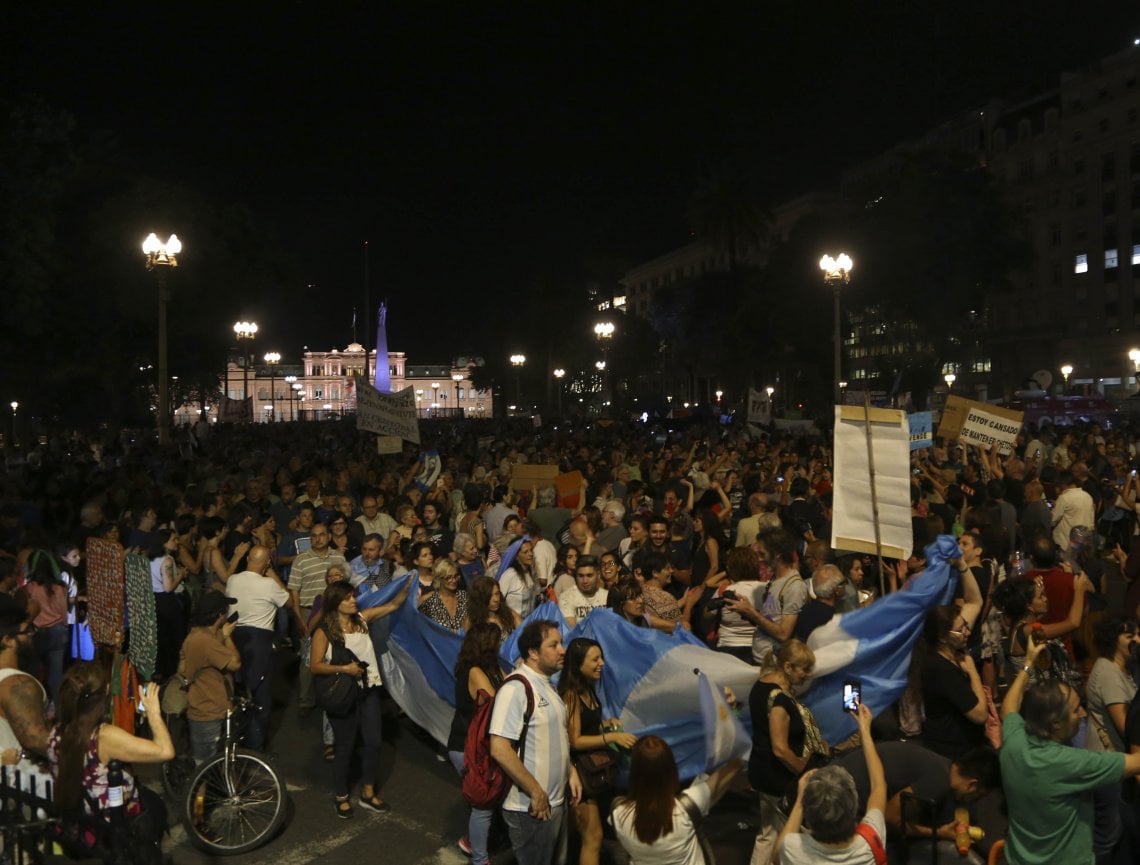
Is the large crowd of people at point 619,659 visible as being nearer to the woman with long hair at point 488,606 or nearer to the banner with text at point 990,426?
the woman with long hair at point 488,606

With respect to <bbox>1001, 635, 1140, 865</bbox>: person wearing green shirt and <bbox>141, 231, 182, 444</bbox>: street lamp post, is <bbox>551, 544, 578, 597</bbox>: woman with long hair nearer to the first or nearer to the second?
<bbox>1001, 635, 1140, 865</bbox>: person wearing green shirt

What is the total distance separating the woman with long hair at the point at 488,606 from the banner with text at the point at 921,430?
8045mm

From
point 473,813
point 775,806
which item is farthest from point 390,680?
point 775,806

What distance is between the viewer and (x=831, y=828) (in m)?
3.71

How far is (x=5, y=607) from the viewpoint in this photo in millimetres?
5746

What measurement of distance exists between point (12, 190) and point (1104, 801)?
21.3 metres

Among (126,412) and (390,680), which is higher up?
(126,412)

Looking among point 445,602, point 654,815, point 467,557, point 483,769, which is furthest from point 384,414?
point 654,815

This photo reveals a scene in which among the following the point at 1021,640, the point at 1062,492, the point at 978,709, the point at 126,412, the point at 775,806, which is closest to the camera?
the point at 775,806

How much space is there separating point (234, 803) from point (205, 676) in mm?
790

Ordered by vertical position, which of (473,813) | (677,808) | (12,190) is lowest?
(473,813)

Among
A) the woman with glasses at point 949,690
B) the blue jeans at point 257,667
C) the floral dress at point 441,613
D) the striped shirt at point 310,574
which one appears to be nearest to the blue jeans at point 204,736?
the blue jeans at point 257,667

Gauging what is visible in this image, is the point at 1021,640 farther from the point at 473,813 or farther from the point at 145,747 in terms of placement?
the point at 145,747

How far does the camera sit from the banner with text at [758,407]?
76.7 feet
